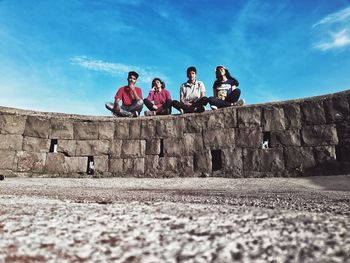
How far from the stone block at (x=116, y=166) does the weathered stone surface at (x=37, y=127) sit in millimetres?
1796

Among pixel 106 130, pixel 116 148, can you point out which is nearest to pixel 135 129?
pixel 116 148

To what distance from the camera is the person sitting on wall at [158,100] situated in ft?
26.9

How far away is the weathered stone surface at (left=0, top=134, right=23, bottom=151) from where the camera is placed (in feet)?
23.5

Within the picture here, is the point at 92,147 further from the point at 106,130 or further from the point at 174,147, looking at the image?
the point at 174,147

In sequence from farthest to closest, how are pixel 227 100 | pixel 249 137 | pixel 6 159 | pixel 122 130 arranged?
pixel 122 130
pixel 227 100
pixel 6 159
pixel 249 137

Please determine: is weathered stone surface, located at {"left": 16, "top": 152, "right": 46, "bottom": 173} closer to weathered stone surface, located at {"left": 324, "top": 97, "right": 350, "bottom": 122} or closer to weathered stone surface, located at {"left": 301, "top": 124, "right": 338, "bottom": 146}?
weathered stone surface, located at {"left": 301, "top": 124, "right": 338, "bottom": 146}

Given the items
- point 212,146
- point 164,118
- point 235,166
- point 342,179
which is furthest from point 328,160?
point 164,118

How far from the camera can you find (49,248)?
42.3 inches

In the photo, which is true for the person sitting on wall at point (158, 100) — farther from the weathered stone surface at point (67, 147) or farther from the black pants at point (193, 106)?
the weathered stone surface at point (67, 147)

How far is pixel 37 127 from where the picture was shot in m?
7.57

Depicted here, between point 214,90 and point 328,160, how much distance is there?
3261 millimetres

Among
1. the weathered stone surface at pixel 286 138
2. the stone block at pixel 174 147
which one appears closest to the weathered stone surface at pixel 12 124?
the stone block at pixel 174 147

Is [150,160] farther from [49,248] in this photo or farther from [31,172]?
[49,248]

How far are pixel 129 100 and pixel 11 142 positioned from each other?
318 cm
